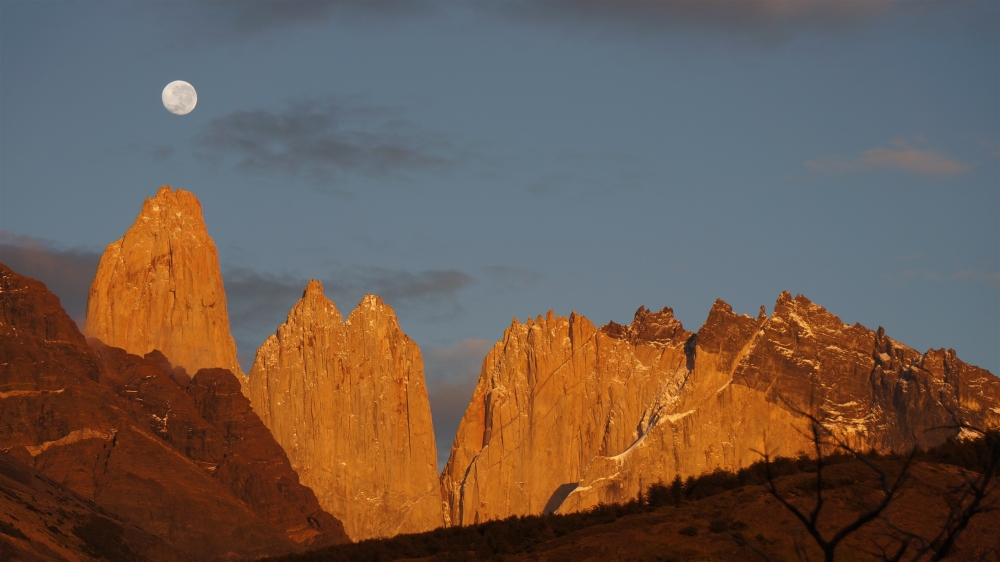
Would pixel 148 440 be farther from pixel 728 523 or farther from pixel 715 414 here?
pixel 728 523

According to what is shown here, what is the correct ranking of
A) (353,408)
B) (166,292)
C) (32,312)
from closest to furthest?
(32,312)
(166,292)
(353,408)

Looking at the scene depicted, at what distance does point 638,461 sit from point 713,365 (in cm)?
1919

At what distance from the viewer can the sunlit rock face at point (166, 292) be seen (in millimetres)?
181750

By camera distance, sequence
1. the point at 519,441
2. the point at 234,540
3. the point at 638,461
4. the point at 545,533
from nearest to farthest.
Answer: the point at 545,533, the point at 234,540, the point at 638,461, the point at 519,441

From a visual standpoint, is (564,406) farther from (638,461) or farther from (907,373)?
(907,373)

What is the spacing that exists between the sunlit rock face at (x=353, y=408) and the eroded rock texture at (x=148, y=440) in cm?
1175

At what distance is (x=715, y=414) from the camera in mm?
187750

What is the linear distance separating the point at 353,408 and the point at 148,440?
43535mm

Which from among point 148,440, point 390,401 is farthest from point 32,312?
point 390,401

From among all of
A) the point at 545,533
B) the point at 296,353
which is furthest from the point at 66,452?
the point at 545,533

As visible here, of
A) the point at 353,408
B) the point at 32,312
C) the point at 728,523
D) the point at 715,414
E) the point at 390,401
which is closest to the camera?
the point at 728,523

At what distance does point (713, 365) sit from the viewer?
193m

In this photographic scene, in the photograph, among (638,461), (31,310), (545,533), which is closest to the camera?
(545,533)

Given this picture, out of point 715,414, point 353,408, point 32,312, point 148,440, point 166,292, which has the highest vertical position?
point 166,292
